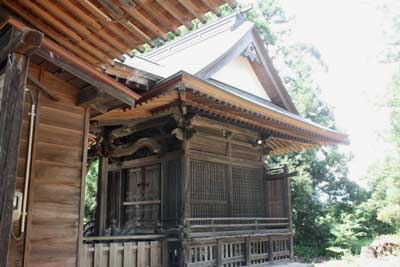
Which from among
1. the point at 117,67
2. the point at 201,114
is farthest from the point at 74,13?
the point at 201,114

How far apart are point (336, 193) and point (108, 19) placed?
16832 millimetres

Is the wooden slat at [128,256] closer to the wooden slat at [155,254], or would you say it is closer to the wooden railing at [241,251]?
the wooden slat at [155,254]

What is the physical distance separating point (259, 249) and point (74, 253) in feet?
17.3

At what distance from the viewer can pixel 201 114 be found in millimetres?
7738

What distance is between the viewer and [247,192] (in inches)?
352

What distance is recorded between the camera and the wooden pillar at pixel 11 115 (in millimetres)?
2525

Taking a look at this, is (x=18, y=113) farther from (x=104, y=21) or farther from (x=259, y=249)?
(x=259, y=249)

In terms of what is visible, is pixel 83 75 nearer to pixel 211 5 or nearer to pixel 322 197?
pixel 211 5

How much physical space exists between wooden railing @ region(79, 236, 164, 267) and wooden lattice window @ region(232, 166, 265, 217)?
8.54 ft

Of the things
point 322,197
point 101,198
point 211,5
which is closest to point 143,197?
point 101,198

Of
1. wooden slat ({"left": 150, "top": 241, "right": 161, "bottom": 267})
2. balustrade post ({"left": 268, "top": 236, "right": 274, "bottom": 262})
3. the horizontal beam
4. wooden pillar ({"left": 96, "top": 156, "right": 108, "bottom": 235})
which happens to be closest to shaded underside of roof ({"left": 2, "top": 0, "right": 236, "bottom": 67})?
the horizontal beam

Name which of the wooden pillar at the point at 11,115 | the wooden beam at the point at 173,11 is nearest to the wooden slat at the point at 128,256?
the wooden pillar at the point at 11,115

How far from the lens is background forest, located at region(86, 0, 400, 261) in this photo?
14.5 metres

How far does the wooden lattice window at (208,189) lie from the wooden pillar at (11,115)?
5038 millimetres
